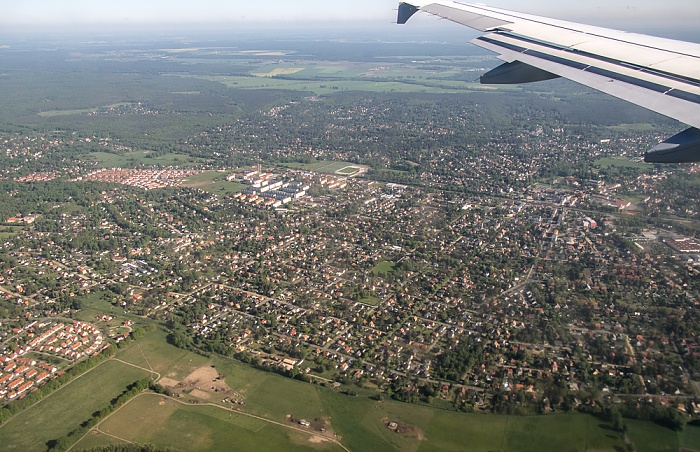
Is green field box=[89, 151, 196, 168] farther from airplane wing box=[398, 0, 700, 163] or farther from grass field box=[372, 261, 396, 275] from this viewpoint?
airplane wing box=[398, 0, 700, 163]

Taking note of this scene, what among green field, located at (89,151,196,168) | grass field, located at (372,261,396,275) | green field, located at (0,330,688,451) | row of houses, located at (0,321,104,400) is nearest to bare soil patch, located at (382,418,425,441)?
green field, located at (0,330,688,451)

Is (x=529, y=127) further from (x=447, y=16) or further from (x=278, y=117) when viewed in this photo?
(x=447, y=16)

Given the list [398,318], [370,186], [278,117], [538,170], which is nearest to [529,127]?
[538,170]

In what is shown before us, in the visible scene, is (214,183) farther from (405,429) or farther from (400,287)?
(405,429)

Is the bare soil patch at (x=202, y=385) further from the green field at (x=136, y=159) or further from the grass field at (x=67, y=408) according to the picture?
the green field at (x=136, y=159)

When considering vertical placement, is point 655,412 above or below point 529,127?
below
